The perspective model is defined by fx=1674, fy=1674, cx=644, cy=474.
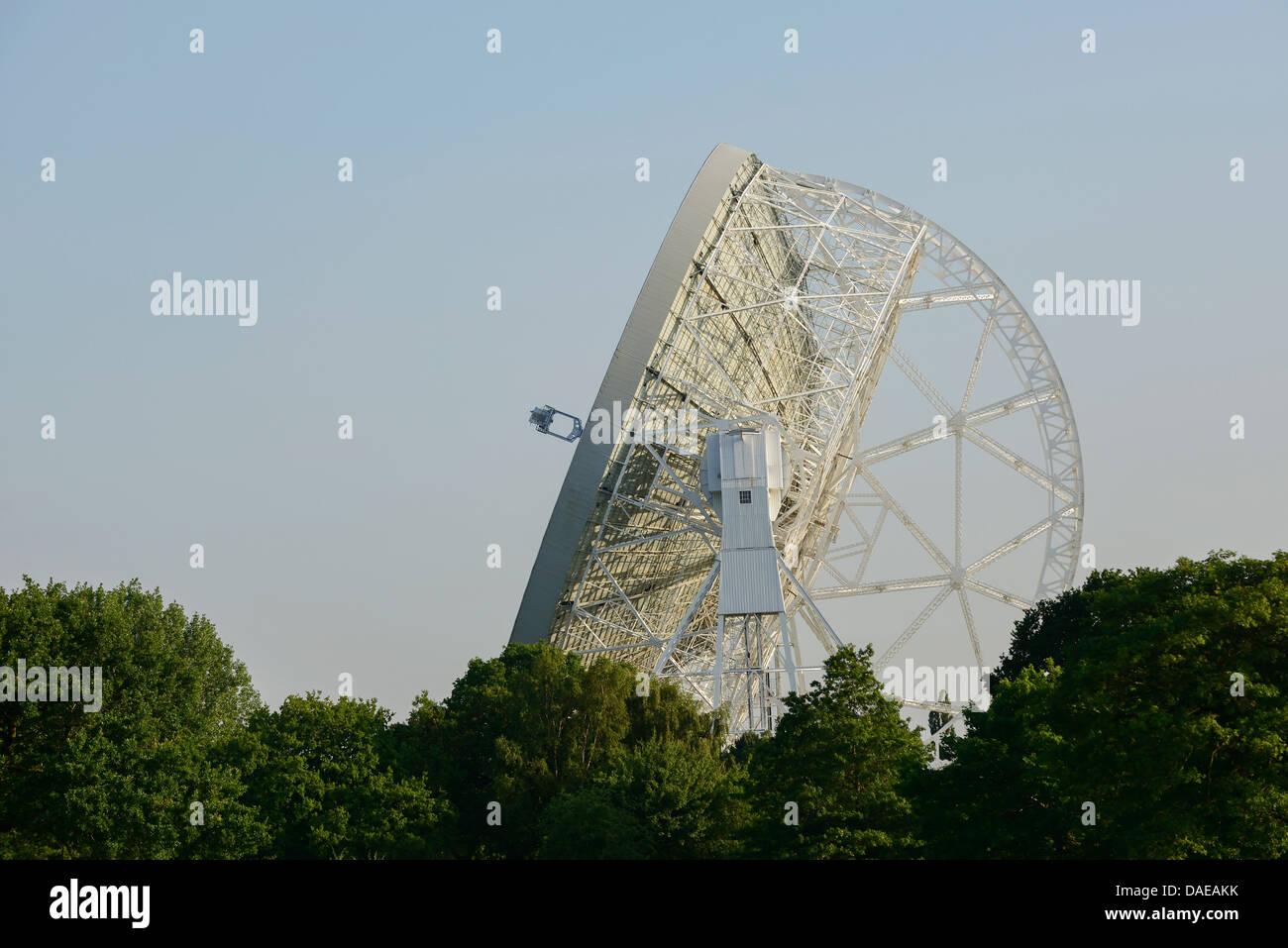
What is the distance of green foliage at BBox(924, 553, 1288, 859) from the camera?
3591cm

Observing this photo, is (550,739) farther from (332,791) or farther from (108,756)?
(108,756)

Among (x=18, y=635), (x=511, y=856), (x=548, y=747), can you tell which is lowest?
(x=511, y=856)

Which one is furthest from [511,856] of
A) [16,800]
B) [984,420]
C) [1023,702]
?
[984,420]

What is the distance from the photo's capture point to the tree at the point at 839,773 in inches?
1703

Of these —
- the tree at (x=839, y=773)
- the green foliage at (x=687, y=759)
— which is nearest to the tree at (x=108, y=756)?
the green foliage at (x=687, y=759)

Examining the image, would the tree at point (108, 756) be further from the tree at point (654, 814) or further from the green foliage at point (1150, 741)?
the green foliage at point (1150, 741)

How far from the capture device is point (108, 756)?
2131 inches

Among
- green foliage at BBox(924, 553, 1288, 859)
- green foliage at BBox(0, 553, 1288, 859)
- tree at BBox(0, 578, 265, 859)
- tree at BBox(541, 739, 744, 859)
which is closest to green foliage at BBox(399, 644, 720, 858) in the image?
green foliage at BBox(0, 553, 1288, 859)

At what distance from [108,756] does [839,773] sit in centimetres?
2452

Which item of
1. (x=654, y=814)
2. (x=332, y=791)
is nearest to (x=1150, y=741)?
(x=654, y=814)
